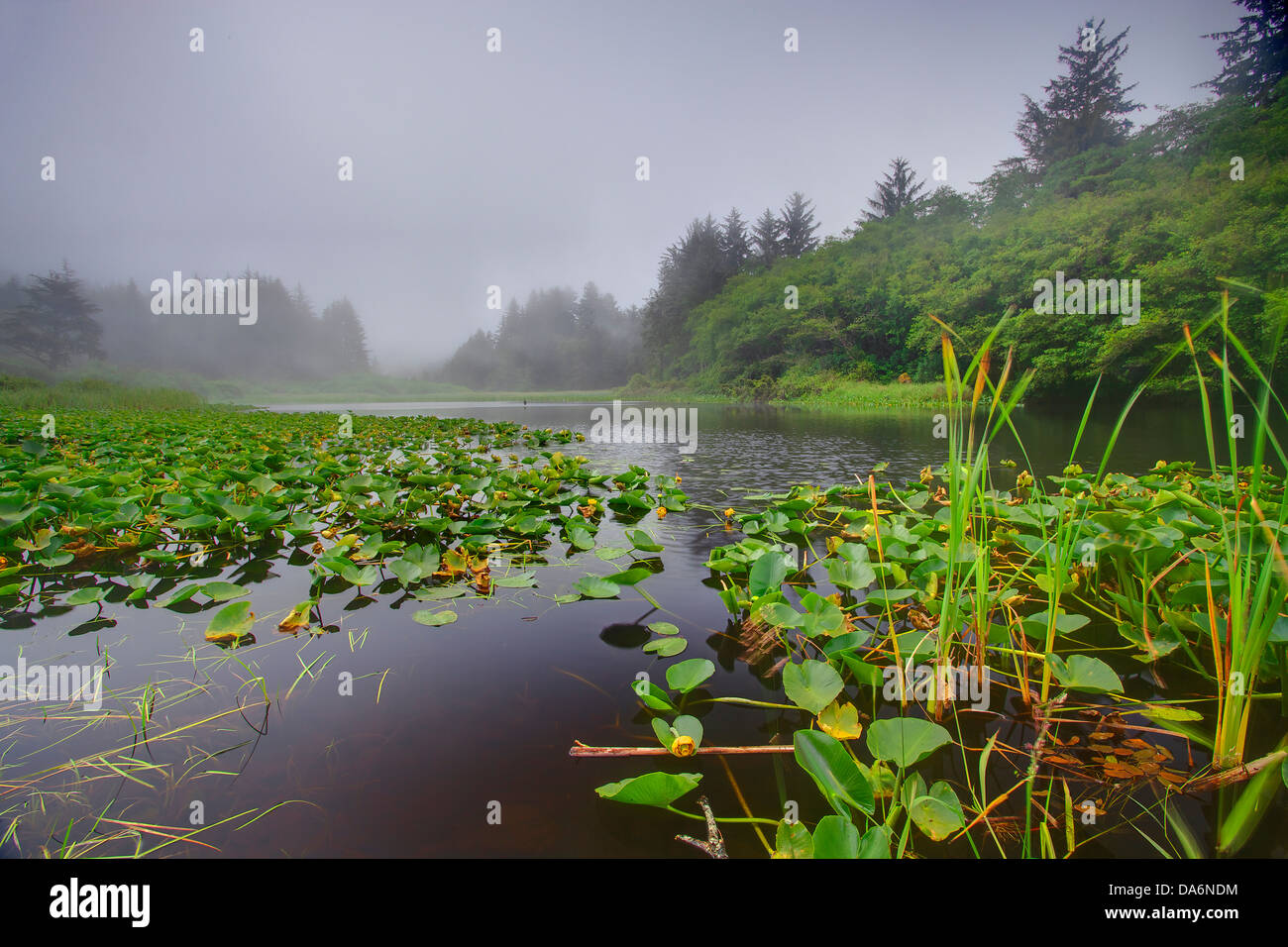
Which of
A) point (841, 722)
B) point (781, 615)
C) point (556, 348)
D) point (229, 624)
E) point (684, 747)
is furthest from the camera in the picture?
point (556, 348)

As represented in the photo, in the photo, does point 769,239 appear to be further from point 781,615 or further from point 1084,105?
point 781,615

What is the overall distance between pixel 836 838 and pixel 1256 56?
2260 cm

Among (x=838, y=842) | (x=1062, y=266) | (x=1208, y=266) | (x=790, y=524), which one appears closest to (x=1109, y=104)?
(x=1062, y=266)

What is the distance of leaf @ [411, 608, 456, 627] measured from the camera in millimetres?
1616

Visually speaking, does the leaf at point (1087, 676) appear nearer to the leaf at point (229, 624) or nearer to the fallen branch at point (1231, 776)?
the fallen branch at point (1231, 776)

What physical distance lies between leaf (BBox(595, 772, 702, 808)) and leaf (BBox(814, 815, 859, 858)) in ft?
0.61

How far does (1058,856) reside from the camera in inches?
33.2

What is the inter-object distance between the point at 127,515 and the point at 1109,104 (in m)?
32.0

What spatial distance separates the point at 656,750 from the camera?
104cm

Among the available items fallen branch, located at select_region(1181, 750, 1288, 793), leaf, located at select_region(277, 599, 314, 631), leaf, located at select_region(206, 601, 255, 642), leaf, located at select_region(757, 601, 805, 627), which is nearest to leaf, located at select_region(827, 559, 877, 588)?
leaf, located at select_region(757, 601, 805, 627)

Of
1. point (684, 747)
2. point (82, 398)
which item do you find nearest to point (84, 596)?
point (684, 747)

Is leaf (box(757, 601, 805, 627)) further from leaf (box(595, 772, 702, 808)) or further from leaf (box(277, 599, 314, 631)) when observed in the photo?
leaf (box(277, 599, 314, 631))

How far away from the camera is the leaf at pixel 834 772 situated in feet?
2.75
